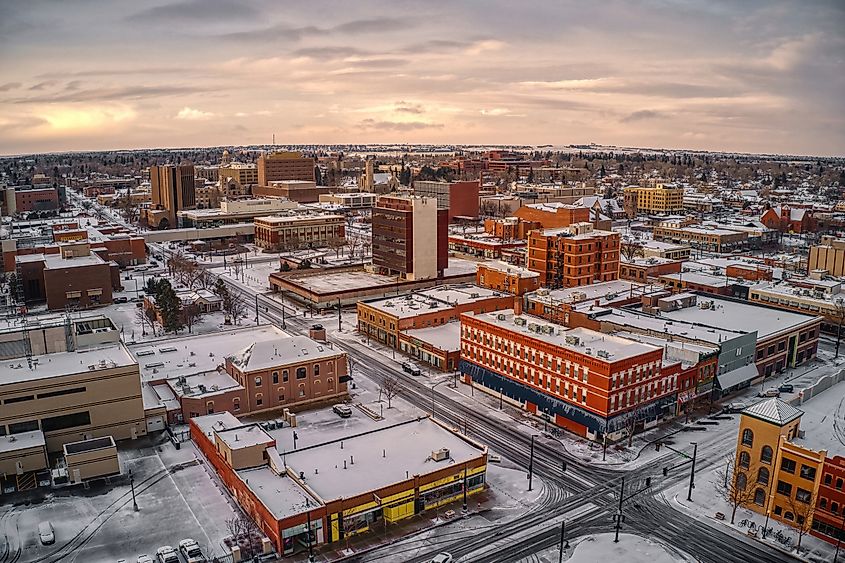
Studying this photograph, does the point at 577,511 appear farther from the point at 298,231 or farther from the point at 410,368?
the point at 298,231

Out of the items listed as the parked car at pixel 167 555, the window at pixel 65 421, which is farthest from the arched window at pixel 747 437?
the window at pixel 65 421

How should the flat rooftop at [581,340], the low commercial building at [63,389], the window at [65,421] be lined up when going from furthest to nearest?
1. the flat rooftop at [581,340]
2. the window at [65,421]
3. the low commercial building at [63,389]

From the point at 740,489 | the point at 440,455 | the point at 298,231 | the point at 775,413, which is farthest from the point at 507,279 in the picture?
the point at 298,231

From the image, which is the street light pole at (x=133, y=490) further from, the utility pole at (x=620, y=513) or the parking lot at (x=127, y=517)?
the utility pole at (x=620, y=513)

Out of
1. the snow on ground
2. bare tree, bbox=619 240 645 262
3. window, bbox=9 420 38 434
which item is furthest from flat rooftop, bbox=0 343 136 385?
bare tree, bbox=619 240 645 262

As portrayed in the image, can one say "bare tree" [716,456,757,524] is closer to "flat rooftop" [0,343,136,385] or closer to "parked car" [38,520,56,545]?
"parked car" [38,520,56,545]

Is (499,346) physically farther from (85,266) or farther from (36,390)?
(85,266)

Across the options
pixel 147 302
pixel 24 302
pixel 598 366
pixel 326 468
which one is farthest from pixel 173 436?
pixel 24 302
